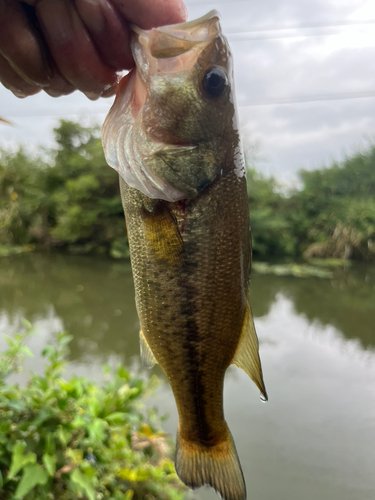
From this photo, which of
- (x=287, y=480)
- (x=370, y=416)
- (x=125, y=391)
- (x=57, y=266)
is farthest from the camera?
(x=57, y=266)

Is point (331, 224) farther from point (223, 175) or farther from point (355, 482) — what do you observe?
point (223, 175)

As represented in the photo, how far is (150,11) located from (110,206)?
12331 millimetres

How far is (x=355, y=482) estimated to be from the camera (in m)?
2.75

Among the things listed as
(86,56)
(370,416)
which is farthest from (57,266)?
(86,56)

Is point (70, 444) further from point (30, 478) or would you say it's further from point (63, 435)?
point (30, 478)

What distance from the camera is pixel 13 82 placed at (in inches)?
49.7

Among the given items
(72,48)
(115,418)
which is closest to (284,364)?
(115,418)

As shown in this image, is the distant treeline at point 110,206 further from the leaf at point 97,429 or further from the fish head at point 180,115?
the fish head at point 180,115

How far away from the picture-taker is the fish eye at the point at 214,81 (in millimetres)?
868

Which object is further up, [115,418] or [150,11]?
[150,11]

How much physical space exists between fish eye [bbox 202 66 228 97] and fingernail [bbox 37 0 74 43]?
1.51ft

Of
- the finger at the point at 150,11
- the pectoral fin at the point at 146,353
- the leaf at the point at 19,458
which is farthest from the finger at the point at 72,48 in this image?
the leaf at the point at 19,458

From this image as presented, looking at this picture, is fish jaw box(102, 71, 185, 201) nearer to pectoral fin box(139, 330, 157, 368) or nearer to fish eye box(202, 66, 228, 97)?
fish eye box(202, 66, 228, 97)

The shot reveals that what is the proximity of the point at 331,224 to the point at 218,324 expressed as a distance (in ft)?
48.8
